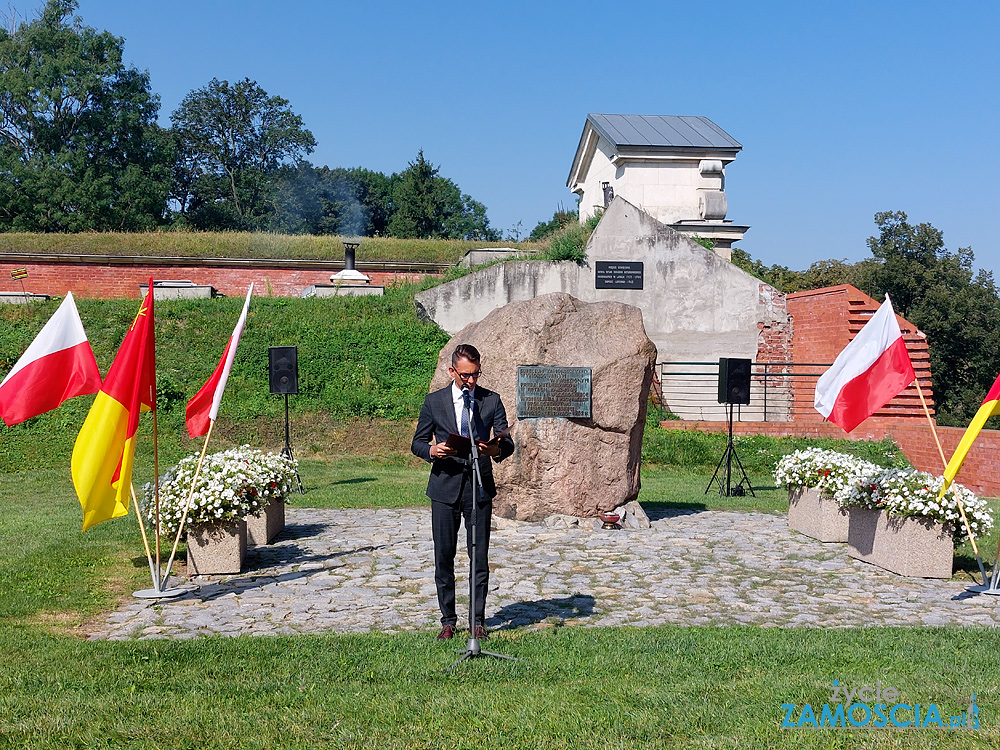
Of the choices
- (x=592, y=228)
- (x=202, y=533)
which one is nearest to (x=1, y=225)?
(x=592, y=228)

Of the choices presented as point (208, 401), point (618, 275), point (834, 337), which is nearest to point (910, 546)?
point (208, 401)

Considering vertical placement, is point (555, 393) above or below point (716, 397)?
above

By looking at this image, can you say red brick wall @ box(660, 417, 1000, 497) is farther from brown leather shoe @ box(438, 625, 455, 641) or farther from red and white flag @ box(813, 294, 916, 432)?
brown leather shoe @ box(438, 625, 455, 641)

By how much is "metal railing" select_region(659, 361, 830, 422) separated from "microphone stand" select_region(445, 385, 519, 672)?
1662cm

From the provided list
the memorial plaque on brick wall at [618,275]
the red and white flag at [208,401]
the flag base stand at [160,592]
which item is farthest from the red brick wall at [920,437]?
the flag base stand at [160,592]

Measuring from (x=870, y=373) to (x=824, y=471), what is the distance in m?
2.31

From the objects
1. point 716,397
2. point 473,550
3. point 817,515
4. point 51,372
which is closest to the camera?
point 473,550

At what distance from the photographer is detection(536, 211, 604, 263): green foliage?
2388 centimetres

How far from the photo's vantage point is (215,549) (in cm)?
814

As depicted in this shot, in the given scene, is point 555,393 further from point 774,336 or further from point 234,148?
point 234,148

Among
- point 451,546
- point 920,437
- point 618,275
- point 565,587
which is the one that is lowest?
point 565,587

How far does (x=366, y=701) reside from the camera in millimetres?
4645

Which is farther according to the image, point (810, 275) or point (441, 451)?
point (810, 275)

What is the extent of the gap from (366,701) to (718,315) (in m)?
20.2
